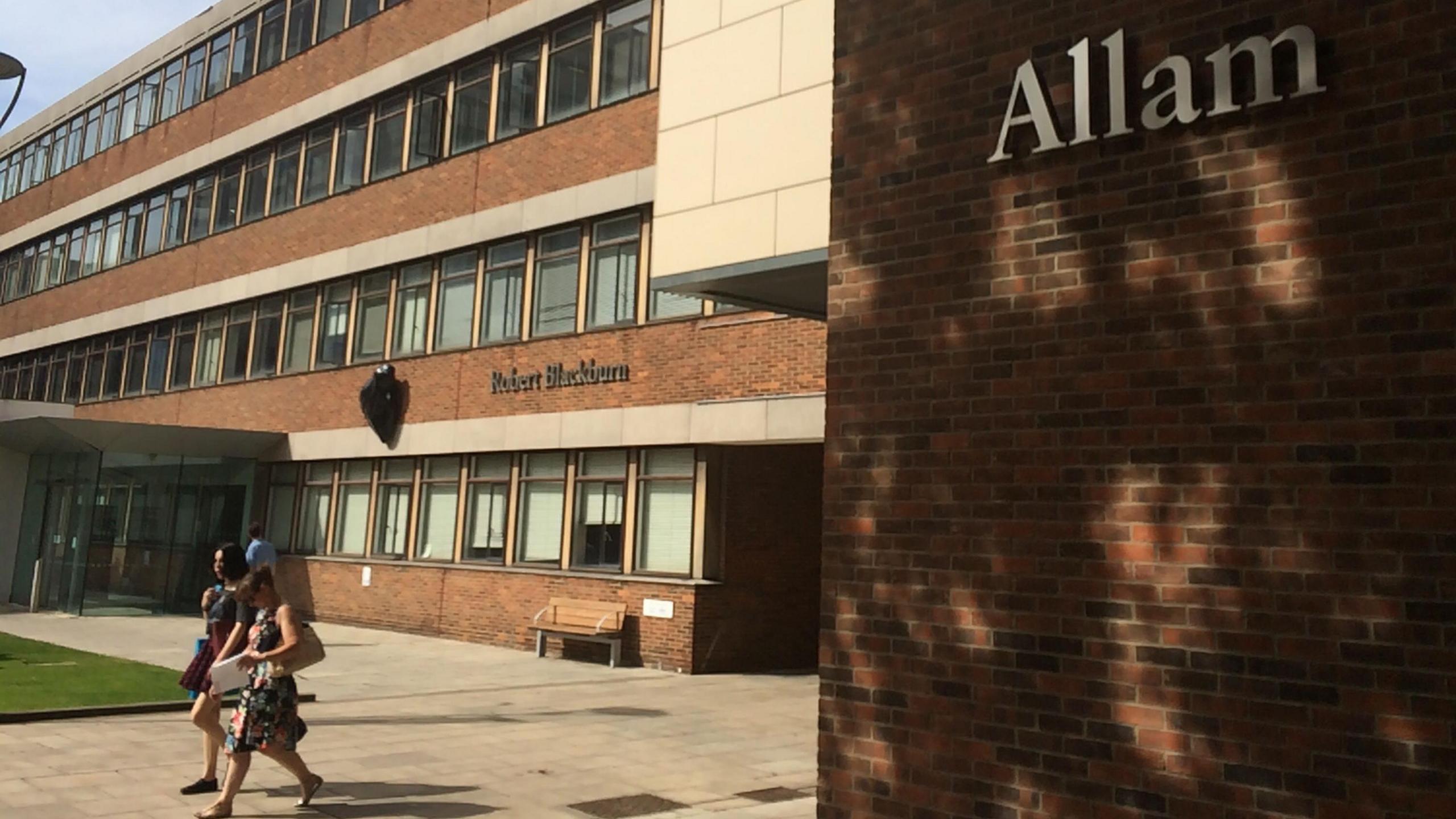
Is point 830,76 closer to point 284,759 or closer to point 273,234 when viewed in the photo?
point 284,759

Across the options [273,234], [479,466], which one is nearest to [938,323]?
[479,466]

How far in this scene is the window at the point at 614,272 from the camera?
63.3 ft

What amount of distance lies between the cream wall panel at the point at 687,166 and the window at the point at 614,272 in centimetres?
998

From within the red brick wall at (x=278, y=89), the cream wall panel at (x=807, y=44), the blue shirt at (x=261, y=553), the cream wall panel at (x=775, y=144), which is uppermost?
the red brick wall at (x=278, y=89)

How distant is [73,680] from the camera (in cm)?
1423

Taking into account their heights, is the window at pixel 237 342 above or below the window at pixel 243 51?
below

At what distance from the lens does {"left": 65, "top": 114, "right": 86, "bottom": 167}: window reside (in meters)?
38.7

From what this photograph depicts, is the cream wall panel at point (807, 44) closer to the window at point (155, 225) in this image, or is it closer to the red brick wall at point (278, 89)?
the red brick wall at point (278, 89)

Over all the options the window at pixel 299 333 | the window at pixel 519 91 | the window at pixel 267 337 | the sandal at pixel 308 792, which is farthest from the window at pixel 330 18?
the sandal at pixel 308 792

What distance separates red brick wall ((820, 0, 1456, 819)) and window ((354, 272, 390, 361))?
19.9 meters

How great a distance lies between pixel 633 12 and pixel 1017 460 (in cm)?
1599

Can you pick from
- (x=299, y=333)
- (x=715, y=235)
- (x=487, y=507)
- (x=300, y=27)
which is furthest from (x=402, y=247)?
(x=715, y=235)

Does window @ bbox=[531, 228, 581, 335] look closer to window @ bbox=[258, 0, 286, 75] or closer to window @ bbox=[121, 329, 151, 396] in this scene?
window @ bbox=[258, 0, 286, 75]

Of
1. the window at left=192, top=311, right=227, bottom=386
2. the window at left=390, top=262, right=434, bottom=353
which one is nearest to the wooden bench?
the window at left=390, top=262, right=434, bottom=353
